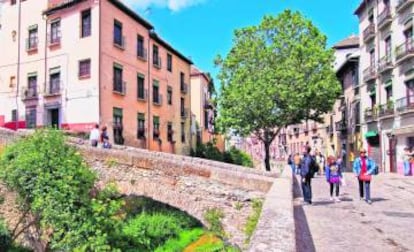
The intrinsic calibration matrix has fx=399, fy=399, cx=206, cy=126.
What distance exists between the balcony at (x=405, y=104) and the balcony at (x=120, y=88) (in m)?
16.7

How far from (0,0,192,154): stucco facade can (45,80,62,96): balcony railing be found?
6 cm

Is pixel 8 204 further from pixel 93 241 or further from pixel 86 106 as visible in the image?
pixel 86 106

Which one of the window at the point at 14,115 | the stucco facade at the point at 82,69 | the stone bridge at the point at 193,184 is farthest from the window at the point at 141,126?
the stone bridge at the point at 193,184

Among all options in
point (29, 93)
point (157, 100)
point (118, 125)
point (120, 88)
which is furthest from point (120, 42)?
point (29, 93)

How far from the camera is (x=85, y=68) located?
23.4 meters

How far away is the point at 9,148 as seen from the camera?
523 inches

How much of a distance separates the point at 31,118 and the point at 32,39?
516cm

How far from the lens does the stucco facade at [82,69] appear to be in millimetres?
22969

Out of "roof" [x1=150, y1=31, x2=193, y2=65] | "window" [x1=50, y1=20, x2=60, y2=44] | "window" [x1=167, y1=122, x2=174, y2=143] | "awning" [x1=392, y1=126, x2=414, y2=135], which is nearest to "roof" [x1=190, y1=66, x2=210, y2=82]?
"roof" [x1=150, y1=31, x2=193, y2=65]

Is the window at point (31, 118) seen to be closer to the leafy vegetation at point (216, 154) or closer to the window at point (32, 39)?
the window at point (32, 39)

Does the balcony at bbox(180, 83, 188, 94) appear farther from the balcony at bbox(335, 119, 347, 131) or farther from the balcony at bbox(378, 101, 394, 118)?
the balcony at bbox(378, 101, 394, 118)

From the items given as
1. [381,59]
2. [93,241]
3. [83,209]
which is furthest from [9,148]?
[381,59]

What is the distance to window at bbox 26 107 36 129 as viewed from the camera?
981 inches

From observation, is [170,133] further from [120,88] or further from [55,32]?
[55,32]
